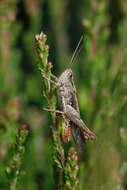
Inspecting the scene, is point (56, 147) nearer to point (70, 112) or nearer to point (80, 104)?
point (70, 112)

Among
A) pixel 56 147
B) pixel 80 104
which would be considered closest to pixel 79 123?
pixel 56 147

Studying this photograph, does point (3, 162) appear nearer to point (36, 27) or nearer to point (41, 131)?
point (41, 131)

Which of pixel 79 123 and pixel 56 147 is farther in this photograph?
pixel 79 123

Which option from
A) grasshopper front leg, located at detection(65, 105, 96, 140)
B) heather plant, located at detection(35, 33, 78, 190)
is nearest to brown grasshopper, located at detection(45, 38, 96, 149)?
grasshopper front leg, located at detection(65, 105, 96, 140)

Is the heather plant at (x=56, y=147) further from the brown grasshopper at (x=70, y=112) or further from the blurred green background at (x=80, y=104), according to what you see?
the brown grasshopper at (x=70, y=112)

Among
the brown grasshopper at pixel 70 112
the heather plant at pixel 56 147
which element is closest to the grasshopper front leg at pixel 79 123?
the brown grasshopper at pixel 70 112

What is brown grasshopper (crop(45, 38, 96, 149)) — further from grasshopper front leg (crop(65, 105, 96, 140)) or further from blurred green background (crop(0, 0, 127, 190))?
blurred green background (crop(0, 0, 127, 190))

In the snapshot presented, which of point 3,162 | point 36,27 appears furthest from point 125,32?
point 3,162
